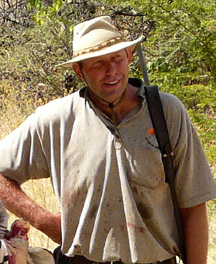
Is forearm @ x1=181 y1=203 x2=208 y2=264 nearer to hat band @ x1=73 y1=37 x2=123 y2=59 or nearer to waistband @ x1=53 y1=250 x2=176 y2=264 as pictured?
waistband @ x1=53 y1=250 x2=176 y2=264

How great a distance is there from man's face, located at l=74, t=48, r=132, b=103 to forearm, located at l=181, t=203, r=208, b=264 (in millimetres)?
607

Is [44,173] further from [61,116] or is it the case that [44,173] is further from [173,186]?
[173,186]

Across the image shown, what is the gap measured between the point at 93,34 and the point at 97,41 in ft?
0.19

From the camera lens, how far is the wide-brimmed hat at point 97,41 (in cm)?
258

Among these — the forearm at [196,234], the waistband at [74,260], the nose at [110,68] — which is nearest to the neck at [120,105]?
the nose at [110,68]

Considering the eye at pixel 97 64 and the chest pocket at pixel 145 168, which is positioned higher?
the eye at pixel 97 64

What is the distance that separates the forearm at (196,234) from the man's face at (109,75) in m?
0.61

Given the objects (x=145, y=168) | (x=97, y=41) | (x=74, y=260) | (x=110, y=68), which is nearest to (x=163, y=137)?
(x=145, y=168)

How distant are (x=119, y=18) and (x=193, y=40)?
16.6 ft

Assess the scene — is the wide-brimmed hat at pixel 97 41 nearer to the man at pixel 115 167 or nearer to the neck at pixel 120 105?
the man at pixel 115 167

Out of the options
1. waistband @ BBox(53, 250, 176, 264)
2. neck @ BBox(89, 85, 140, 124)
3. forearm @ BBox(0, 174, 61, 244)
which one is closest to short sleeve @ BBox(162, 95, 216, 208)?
neck @ BBox(89, 85, 140, 124)

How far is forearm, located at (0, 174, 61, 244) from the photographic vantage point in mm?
2750

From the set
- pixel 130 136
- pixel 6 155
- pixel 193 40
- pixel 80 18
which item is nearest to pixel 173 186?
pixel 130 136

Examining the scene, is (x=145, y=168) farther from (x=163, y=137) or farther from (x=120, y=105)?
(x=120, y=105)
